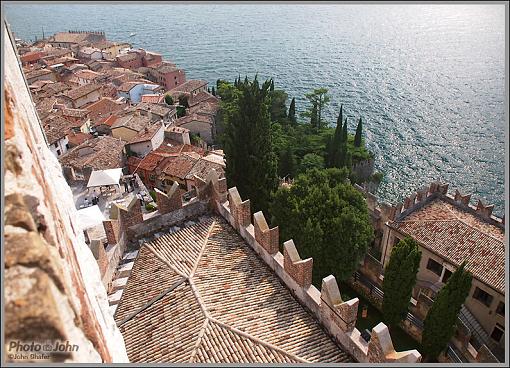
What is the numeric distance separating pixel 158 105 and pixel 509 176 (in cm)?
5892

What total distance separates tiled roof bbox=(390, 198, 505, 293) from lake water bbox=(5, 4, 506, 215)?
18290mm

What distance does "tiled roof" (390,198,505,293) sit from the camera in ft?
77.6

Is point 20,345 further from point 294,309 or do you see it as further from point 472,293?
point 472,293

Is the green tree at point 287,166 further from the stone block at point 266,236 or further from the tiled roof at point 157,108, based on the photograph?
the stone block at point 266,236

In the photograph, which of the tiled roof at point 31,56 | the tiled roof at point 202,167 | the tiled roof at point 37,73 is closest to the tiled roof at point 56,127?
the tiled roof at point 202,167

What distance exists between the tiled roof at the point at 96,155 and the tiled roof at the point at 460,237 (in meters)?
30.0

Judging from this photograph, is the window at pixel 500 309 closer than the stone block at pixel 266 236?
No

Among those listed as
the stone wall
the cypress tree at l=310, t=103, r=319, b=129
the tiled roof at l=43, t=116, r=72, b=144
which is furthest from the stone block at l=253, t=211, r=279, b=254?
the cypress tree at l=310, t=103, r=319, b=129

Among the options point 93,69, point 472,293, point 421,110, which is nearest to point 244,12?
point 93,69

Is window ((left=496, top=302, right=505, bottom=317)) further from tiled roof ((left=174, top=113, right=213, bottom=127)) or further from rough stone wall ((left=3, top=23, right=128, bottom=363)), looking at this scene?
tiled roof ((left=174, top=113, right=213, bottom=127))

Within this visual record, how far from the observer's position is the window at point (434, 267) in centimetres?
2576

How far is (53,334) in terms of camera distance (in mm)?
2799

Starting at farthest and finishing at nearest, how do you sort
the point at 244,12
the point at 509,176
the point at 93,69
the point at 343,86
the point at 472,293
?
1. the point at 244,12
2. the point at 93,69
3. the point at 343,86
4. the point at 472,293
5. the point at 509,176

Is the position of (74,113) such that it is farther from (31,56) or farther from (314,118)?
(31,56)
